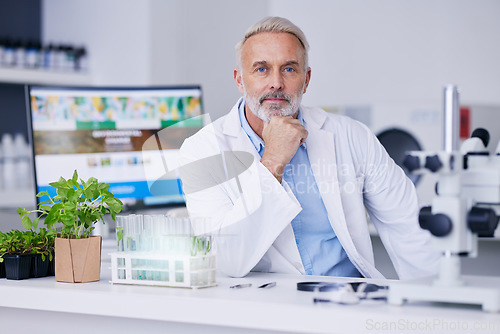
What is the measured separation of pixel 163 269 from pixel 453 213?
1.96 feet

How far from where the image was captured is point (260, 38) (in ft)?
6.55

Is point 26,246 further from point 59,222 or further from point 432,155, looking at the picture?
point 432,155

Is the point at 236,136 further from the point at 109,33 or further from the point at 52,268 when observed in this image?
the point at 109,33

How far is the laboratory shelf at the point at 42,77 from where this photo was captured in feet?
12.0

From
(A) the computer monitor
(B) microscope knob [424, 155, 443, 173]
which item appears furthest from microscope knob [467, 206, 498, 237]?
(A) the computer monitor

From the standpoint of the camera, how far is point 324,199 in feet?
6.16

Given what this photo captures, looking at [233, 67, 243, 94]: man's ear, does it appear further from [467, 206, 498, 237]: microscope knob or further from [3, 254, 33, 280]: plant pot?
[467, 206, 498, 237]: microscope knob

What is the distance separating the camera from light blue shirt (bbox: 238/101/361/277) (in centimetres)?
185

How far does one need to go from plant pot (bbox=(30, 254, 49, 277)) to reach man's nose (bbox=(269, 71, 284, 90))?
0.84 meters

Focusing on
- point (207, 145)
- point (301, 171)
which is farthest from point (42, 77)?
point (301, 171)

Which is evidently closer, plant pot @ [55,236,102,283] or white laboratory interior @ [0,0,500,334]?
white laboratory interior @ [0,0,500,334]

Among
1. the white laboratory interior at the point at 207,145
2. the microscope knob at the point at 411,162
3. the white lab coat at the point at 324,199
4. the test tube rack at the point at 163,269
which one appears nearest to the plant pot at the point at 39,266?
the white laboratory interior at the point at 207,145

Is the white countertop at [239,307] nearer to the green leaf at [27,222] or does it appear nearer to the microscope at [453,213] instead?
the microscope at [453,213]

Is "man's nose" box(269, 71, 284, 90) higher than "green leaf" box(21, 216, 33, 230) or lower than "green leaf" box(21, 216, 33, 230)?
higher
